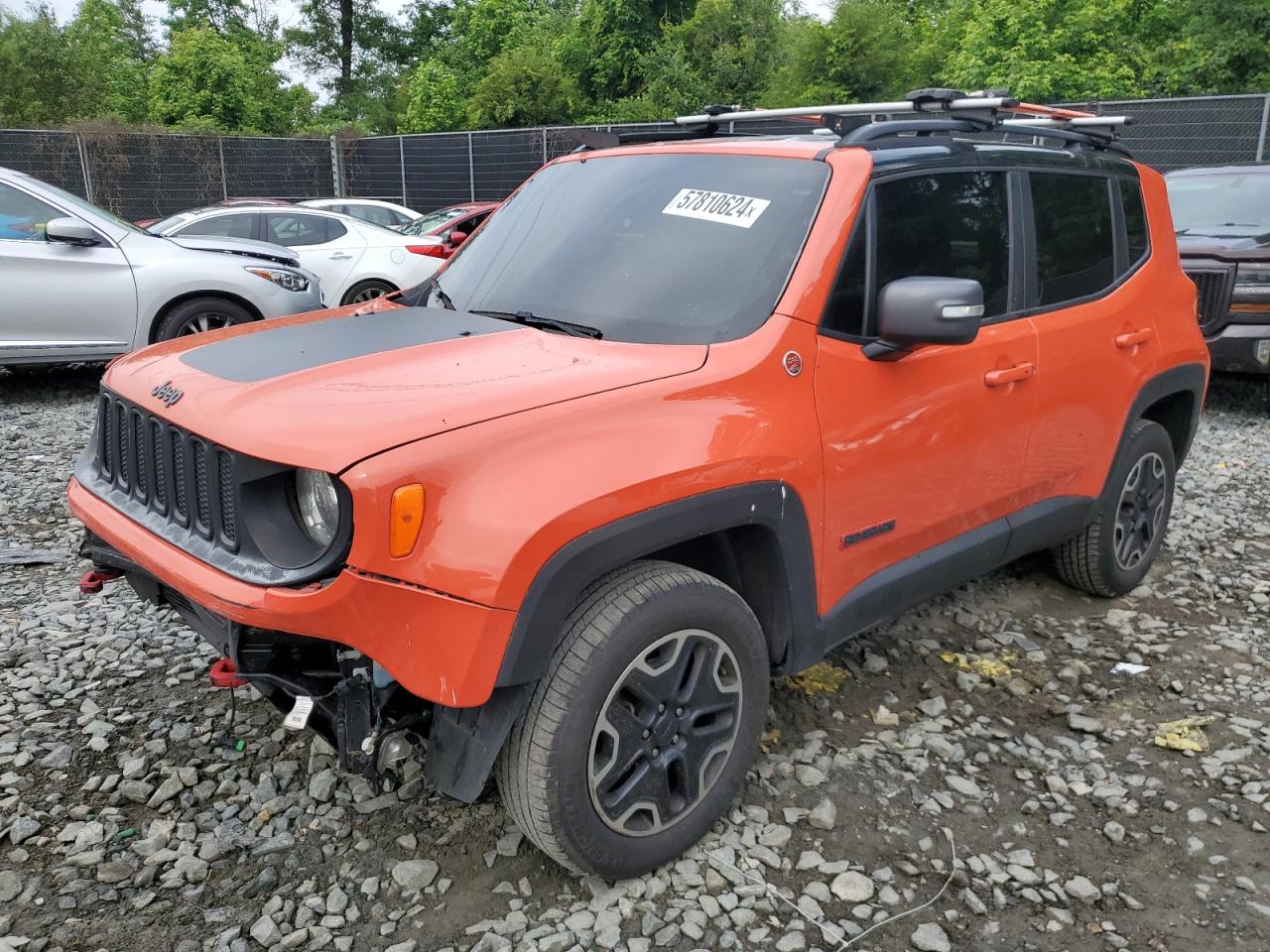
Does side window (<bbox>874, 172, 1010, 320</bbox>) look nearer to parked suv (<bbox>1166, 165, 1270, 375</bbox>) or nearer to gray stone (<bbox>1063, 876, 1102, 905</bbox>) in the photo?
gray stone (<bbox>1063, 876, 1102, 905</bbox>)

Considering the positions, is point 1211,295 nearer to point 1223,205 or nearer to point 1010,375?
point 1223,205

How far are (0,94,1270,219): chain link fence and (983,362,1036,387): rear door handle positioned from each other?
53.3 ft

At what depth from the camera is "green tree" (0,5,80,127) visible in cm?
3528

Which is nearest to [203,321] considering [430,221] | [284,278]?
[284,278]

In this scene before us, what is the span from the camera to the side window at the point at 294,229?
10.7 m

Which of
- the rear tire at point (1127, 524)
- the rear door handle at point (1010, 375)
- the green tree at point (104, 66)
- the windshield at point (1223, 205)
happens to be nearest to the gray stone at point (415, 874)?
the rear door handle at point (1010, 375)

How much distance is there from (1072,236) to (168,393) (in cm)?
304

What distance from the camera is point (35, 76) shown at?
35.7 metres

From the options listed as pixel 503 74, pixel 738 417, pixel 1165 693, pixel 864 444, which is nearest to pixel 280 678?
pixel 738 417

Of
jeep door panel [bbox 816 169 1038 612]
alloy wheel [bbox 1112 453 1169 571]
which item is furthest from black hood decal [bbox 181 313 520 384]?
alloy wheel [bbox 1112 453 1169 571]

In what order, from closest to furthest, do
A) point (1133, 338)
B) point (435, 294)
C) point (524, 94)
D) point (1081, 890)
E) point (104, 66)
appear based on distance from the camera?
point (1081, 890)
point (435, 294)
point (1133, 338)
point (524, 94)
point (104, 66)

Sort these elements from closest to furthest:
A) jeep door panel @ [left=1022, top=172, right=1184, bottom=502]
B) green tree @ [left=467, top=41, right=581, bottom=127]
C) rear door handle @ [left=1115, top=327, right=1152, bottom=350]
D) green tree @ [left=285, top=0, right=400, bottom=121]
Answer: jeep door panel @ [left=1022, top=172, right=1184, bottom=502]
rear door handle @ [left=1115, top=327, right=1152, bottom=350]
green tree @ [left=467, top=41, right=581, bottom=127]
green tree @ [left=285, top=0, right=400, bottom=121]

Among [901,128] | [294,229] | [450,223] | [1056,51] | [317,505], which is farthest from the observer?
[1056,51]

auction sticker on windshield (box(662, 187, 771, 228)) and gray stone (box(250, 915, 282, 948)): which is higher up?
auction sticker on windshield (box(662, 187, 771, 228))
